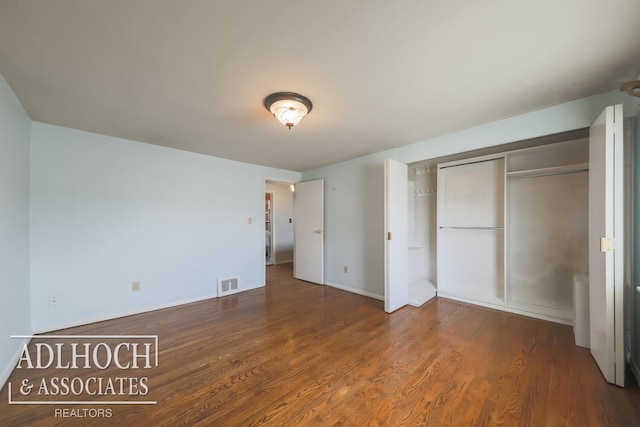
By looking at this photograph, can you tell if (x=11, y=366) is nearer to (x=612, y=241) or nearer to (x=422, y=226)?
(x=612, y=241)

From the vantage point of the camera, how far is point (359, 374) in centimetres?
192

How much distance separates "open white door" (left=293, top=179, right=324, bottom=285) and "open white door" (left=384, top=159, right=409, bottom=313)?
1.59 metres

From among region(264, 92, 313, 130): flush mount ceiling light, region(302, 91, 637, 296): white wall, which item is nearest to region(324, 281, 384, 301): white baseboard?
region(302, 91, 637, 296): white wall

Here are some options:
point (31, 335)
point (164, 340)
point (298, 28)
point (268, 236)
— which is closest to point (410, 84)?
point (298, 28)

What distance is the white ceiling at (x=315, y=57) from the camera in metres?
1.23

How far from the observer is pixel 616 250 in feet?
5.64

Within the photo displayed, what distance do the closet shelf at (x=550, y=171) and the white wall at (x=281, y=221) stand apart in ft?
16.2

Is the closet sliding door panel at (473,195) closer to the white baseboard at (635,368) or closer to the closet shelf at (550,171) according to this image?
the closet shelf at (550,171)

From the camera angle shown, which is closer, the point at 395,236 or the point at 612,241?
the point at 612,241

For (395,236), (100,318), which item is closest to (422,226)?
(395,236)

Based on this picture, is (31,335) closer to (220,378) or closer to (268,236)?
(220,378)

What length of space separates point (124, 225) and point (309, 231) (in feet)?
9.37

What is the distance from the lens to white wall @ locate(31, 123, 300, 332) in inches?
104

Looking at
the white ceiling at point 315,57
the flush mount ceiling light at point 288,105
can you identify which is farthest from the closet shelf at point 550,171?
the flush mount ceiling light at point 288,105
